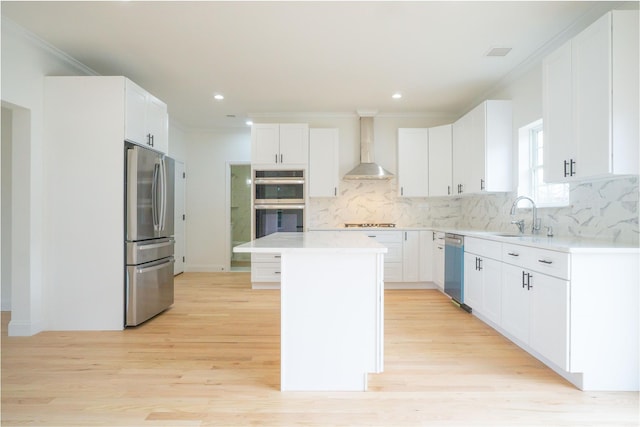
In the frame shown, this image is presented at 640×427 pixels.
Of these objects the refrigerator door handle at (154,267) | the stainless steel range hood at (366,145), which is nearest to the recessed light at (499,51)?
the stainless steel range hood at (366,145)

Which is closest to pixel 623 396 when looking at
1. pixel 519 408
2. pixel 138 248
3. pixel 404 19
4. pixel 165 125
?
pixel 519 408

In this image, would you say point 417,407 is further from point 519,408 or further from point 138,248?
point 138,248

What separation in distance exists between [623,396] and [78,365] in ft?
11.9

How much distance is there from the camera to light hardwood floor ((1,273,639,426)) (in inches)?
71.4

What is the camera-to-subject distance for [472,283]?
3586 millimetres

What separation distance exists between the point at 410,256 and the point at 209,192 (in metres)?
3.88

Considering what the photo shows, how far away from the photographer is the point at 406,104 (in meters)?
4.92

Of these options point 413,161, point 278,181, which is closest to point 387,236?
point 413,161

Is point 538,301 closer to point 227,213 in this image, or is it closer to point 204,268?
point 227,213

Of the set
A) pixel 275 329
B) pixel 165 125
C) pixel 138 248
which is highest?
pixel 165 125

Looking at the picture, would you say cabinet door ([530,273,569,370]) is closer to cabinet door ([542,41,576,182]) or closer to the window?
cabinet door ([542,41,576,182])

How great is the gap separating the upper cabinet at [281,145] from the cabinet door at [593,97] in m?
3.36

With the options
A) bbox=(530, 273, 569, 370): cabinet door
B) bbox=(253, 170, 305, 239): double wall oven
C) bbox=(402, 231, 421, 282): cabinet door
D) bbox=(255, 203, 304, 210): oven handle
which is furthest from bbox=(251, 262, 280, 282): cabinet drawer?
bbox=(530, 273, 569, 370): cabinet door

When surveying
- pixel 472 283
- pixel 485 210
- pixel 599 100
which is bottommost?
pixel 472 283
